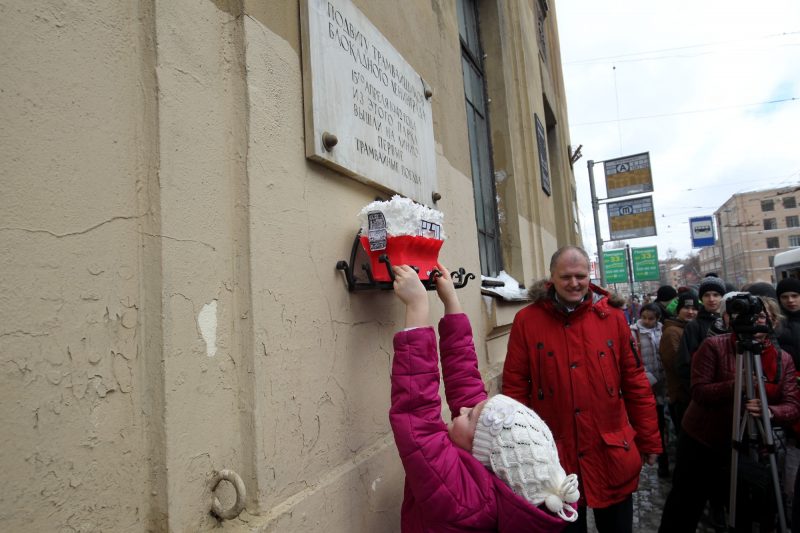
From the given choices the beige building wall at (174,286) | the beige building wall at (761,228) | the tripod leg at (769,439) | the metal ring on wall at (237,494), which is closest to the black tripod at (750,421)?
the tripod leg at (769,439)

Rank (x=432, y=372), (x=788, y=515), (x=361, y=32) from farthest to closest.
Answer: (x=788, y=515) < (x=361, y=32) < (x=432, y=372)

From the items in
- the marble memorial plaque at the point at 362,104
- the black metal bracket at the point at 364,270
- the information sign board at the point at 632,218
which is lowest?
the black metal bracket at the point at 364,270

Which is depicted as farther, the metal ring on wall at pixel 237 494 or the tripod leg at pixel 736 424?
the tripod leg at pixel 736 424

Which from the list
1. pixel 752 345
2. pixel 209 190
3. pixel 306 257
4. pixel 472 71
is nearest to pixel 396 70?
pixel 306 257

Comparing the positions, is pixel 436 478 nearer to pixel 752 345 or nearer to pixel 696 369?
pixel 752 345

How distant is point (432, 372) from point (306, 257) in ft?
1.91

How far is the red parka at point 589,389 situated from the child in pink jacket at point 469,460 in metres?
0.98

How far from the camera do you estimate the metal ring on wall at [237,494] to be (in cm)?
123

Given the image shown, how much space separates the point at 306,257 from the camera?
1645 millimetres

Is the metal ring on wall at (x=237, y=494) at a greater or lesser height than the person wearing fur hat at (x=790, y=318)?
lesser

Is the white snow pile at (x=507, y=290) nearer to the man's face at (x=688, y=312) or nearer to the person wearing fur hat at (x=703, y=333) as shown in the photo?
the person wearing fur hat at (x=703, y=333)

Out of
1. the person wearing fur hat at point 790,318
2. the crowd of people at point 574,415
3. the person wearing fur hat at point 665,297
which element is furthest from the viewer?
the person wearing fur hat at point 665,297

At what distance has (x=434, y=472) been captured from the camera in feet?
4.51

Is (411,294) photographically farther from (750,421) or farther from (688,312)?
(688,312)
